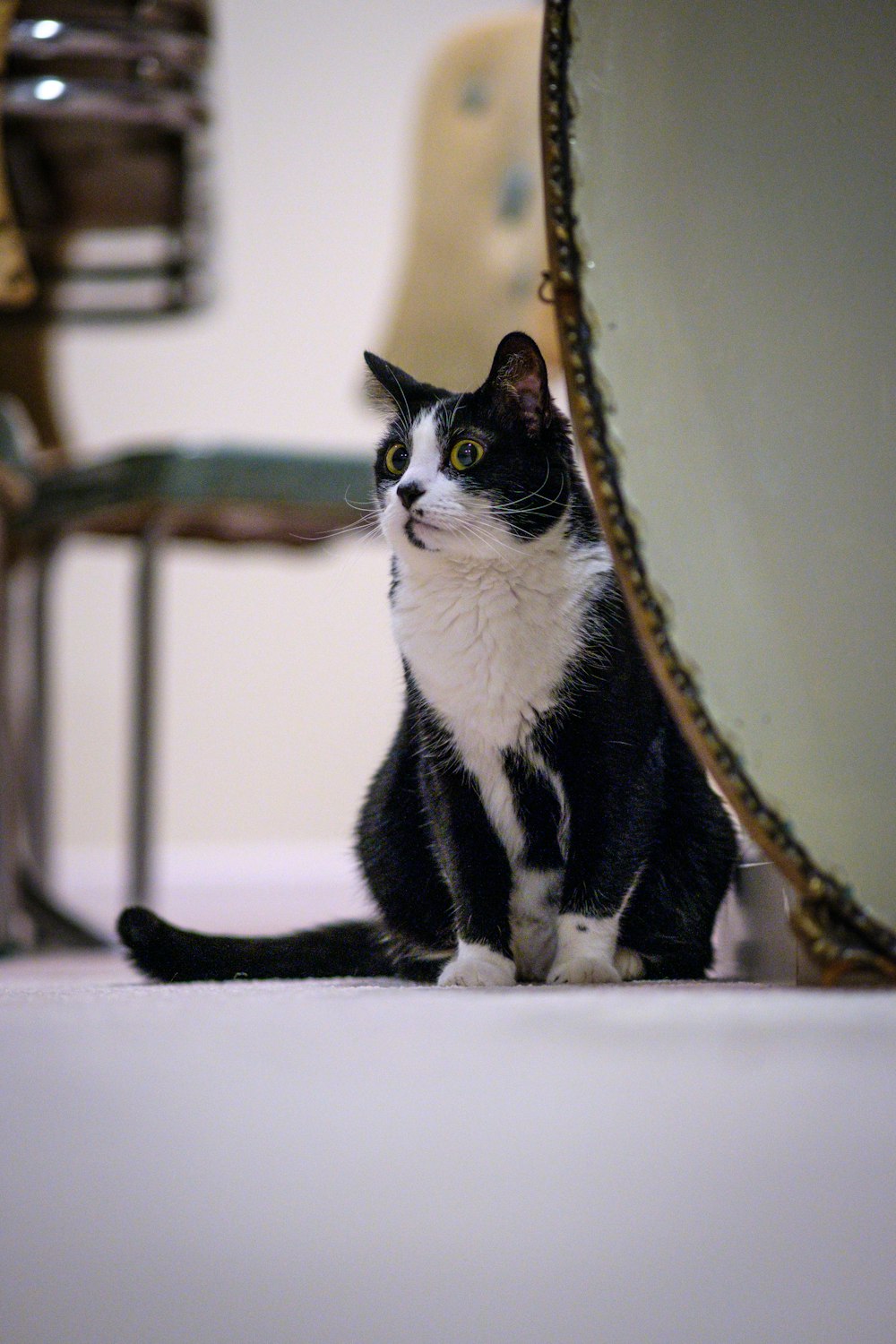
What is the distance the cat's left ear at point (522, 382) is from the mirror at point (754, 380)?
17 cm

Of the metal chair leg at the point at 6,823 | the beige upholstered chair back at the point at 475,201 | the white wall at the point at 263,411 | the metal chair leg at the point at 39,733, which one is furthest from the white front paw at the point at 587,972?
the white wall at the point at 263,411

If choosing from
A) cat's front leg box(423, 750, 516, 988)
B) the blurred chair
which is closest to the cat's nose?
cat's front leg box(423, 750, 516, 988)

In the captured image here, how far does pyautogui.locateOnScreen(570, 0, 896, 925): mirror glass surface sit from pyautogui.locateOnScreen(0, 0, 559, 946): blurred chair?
0.73 m

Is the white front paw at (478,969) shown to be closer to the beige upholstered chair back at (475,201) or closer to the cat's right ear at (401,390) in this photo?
the cat's right ear at (401,390)

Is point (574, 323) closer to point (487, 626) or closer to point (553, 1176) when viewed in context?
point (487, 626)

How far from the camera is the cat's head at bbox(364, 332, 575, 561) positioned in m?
0.83

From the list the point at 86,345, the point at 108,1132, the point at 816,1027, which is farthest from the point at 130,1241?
the point at 86,345

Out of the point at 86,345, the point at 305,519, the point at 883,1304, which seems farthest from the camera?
the point at 86,345

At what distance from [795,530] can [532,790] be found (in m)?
0.24

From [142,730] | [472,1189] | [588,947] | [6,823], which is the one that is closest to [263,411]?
[142,730]

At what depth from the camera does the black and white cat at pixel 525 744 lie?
30.8 inches

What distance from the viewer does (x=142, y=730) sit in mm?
1965

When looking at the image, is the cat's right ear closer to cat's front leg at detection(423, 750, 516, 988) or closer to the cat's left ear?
the cat's left ear

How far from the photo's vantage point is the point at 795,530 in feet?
2.16
